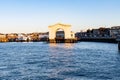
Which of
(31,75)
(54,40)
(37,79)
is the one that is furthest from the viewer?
(54,40)

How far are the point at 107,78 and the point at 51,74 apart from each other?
Answer: 4.82 m

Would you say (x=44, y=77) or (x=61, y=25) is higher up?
(x=61, y=25)

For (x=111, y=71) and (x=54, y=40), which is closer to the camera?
(x=111, y=71)

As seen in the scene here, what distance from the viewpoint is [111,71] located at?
93.2ft

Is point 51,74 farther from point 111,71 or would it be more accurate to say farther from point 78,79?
point 111,71

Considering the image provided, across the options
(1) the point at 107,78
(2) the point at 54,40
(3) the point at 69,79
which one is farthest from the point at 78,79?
(2) the point at 54,40

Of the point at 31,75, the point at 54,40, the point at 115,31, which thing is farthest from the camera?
the point at 115,31

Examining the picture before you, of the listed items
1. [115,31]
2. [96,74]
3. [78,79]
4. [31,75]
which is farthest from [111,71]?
[115,31]

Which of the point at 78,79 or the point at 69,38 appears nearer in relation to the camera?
the point at 78,79

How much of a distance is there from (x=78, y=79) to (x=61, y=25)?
110624 millimetres

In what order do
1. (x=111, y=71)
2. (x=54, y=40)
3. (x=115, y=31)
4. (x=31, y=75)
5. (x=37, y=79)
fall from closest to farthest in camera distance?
(x=37, y=79) → (x=31, y=75) → (x=111, y=71) → (x=54, y=40) → (x=115, y=31)

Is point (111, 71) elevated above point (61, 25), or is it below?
below

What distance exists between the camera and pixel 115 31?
175125mm

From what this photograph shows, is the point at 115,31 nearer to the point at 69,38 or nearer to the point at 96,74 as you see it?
the point at 69,38
